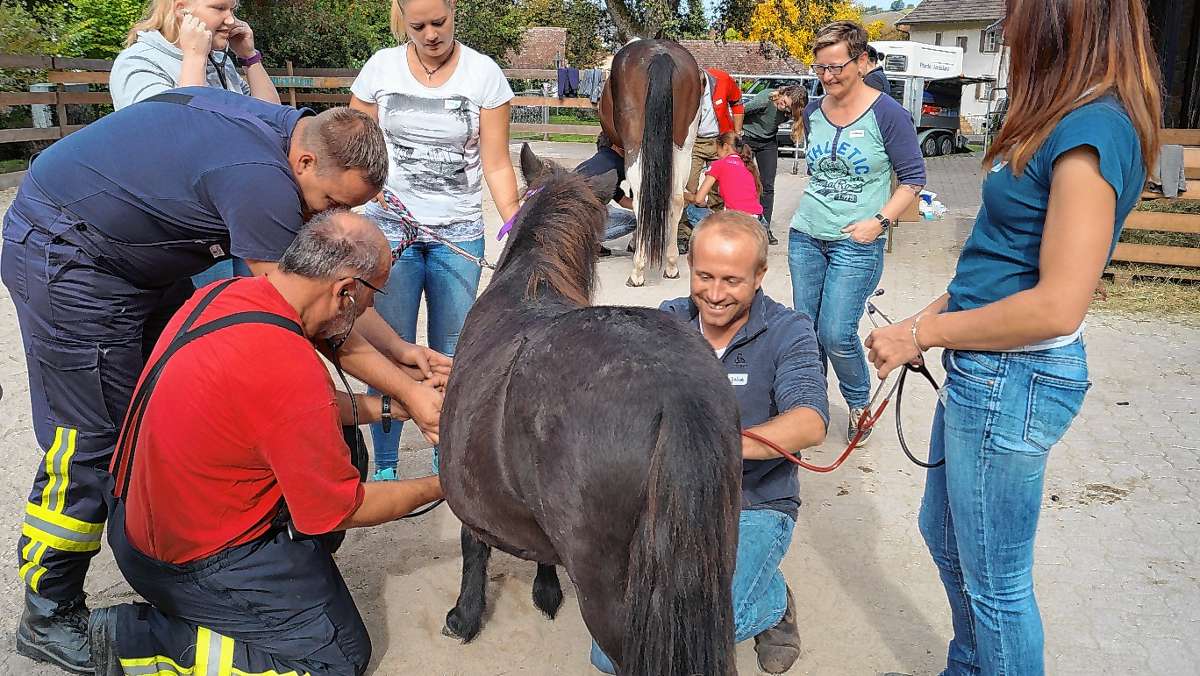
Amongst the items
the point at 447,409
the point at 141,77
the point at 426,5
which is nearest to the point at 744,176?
the point at 426,5

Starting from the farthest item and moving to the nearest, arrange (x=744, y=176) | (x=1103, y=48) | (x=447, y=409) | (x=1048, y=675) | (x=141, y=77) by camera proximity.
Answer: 1. (x=744, y=176)
2. (x=141, y=77)
3. (x=1048, y=675)
4. (x=447, y=409)
5. (x=1103, y=48)

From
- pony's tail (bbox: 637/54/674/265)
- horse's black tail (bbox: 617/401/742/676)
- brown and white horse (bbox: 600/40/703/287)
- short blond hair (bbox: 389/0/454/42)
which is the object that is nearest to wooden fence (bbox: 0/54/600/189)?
brown and white horse (bbox: 600/40/703/287)

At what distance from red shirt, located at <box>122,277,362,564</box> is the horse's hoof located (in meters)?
0.81

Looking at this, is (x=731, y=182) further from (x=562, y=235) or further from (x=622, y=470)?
(x=622, y=470)

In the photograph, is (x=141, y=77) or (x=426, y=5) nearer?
(x=141, y=77)

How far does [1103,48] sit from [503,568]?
2714 millimetres

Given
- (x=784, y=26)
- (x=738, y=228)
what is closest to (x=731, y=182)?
(x=738, y=228)

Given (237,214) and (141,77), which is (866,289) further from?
(141,77)

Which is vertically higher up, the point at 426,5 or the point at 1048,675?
the point at 426,5

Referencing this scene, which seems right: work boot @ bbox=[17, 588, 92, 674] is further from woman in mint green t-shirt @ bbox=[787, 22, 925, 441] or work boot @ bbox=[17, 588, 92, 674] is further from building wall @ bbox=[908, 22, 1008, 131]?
building wall @ bbox=[908, 22, 1008, 131]

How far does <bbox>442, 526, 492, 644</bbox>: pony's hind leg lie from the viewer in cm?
297

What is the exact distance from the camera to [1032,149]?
5.74 feet

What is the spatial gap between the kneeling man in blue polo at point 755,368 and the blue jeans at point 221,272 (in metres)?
2.10

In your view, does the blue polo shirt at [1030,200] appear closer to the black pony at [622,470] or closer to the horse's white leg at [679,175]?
the black pony at [622,470]
